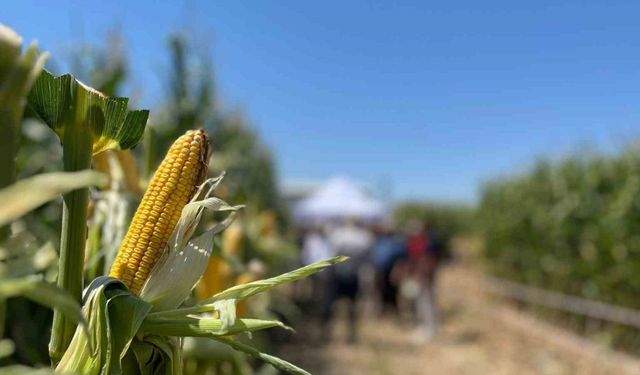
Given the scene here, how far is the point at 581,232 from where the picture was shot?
7.02 meters

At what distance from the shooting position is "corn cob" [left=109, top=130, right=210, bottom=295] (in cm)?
81

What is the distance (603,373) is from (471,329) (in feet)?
7.78

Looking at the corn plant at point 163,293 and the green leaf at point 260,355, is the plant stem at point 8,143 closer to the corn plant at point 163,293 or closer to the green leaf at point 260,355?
the corn plant at point 163,293

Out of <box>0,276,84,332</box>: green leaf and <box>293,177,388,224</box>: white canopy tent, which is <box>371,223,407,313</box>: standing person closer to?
<box>293,177,388,224</box>: white canopy tent

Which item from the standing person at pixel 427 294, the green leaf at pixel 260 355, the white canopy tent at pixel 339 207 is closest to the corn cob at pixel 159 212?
the green leaf at pixel 260 355

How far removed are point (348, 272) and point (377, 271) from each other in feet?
5.56

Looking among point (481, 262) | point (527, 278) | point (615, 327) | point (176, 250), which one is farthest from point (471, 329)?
point (176, 250)

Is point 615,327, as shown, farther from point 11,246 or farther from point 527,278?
point 11,246

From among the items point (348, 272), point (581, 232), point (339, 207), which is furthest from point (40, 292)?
point (339, 207)

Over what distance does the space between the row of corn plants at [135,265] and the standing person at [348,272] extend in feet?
19.1

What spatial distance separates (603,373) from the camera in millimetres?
5566

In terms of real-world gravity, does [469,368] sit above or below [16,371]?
below

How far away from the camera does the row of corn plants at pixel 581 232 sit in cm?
598

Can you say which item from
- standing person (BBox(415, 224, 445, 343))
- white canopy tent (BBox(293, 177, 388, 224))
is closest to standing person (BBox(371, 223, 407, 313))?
standing person (BBox(415, 224, 445, 343))
